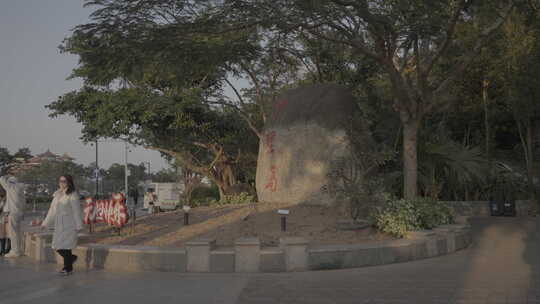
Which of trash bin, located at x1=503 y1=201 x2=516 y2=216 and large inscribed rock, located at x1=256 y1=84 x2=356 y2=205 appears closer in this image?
large inscribed rock, located at x1=256 y1=84 x2=356 y2=205

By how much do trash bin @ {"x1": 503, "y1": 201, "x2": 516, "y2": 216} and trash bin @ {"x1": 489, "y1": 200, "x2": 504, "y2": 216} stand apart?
115mm

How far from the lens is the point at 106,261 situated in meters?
9.54

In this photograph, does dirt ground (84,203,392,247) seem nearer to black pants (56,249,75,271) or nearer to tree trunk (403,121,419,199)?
tree trunk (403,121,419,199)

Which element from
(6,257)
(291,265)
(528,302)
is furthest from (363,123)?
(6,257)

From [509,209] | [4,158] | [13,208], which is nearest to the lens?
[13,208]

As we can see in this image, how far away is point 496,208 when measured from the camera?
20625mm

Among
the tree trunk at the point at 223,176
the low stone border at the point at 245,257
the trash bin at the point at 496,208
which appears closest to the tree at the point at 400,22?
the low stone border at the point at 245,257

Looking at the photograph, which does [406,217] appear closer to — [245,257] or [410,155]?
[410,155]

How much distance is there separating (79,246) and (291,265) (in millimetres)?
4257

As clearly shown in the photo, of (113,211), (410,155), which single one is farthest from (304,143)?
(113,211)

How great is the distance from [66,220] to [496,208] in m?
17.2

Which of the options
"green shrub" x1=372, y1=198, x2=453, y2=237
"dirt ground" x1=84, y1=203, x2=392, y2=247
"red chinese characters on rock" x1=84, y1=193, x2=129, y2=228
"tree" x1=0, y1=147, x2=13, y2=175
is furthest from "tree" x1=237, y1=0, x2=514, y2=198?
"tree" x1=0, y1=147, x2=13, y2=175

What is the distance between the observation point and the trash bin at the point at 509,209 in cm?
2041

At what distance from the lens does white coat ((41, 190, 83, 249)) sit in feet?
29.9
